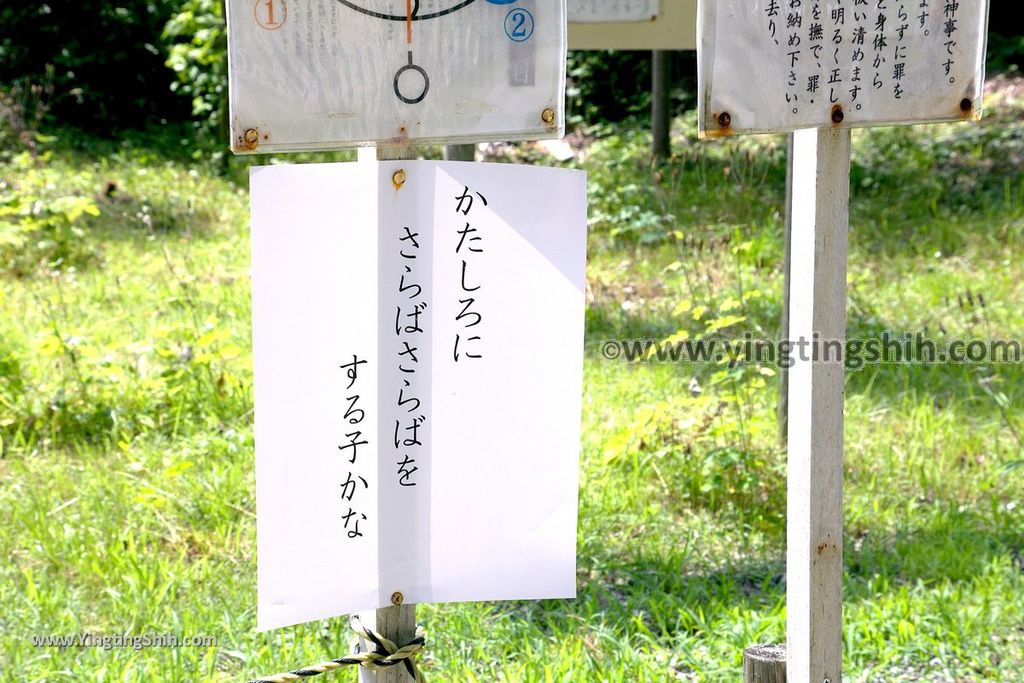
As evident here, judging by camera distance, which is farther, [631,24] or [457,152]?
[631,24]

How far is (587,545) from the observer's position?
9.99ft

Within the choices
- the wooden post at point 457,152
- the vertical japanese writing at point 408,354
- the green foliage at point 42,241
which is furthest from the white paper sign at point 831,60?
the green foliage at point 42,241

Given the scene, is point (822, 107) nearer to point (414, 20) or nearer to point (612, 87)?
point (414, 20)

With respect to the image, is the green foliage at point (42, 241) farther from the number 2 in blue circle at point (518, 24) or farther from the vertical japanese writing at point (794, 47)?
the vertical japanese writing at point (794, 47)

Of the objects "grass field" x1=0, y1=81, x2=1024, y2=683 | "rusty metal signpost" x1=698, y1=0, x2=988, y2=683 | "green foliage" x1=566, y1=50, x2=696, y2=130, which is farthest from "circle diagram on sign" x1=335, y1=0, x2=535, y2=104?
"green foliage" x1=566, y1=50, x2=696, y2=130

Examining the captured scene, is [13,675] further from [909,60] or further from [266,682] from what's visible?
[909,60]

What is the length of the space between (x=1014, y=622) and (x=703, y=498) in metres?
0.97

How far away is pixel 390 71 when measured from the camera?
4.89ft

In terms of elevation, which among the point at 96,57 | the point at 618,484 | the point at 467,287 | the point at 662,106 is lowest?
the point at 618,484

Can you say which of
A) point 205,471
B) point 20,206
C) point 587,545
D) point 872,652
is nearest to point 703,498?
point 587,545

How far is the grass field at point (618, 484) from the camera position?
2518 millimetres

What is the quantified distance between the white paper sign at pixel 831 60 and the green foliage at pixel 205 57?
6610mm

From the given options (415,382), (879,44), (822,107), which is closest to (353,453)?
(415,382)

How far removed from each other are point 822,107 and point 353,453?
915 mm
